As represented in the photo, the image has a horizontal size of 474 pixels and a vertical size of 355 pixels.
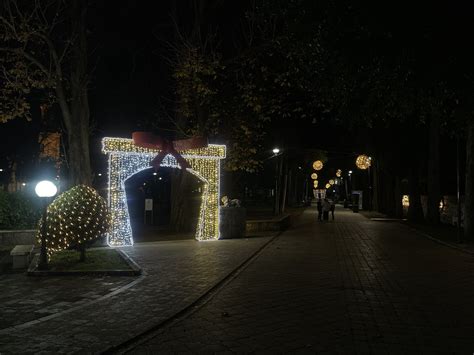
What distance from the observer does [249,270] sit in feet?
42.4

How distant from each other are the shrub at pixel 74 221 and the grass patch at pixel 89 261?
355mm

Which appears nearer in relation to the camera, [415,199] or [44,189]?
[44,189]

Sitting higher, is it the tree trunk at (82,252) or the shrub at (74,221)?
the shrub at (74,221)

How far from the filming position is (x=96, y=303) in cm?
882

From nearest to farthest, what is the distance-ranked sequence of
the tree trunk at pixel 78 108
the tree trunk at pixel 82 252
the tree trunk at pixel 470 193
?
the tree trunk at pixel 82 252 < the tree trunk at pixel 78 108 < the tree trunk at pixel 470 193

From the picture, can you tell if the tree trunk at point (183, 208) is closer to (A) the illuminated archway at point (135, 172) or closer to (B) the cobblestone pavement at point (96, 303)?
(A) the illuminated archway at point (135, 172)

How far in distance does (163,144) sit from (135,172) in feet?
4.27

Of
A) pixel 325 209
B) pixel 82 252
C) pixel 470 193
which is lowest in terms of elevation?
pixel 82 252

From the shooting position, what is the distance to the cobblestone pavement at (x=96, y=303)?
6.70m

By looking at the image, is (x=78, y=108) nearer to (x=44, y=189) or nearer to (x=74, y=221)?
(x=74, y=221)

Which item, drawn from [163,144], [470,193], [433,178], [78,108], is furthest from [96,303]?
[433,178]

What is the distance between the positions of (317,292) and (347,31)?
4974mm

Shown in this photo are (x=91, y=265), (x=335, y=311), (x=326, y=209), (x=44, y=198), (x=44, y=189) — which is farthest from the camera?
(x=326, y=209)

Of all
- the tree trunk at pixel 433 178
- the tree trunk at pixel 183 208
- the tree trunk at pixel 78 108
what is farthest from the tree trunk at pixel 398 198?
the tree trunk at pixel 78 108
